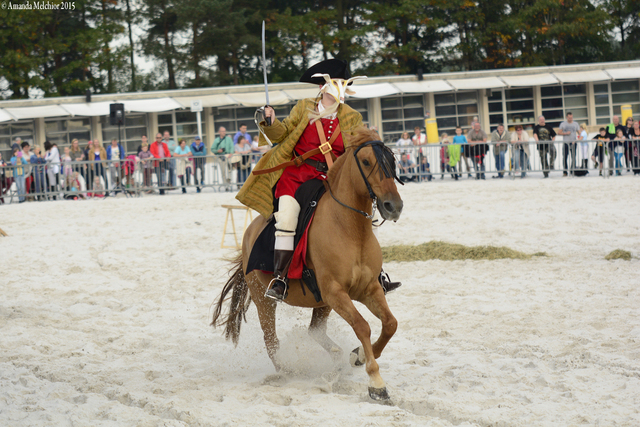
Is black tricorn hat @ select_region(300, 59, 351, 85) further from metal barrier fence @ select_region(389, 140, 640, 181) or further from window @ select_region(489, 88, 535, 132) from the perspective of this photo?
window @ select_region(489, 88, 535, 132)

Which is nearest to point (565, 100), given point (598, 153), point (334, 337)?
point (598, 153)

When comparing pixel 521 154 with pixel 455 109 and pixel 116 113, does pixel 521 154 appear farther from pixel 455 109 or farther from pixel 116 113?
pixel 455 109

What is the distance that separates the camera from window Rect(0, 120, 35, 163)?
97.6ft

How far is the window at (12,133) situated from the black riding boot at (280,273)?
2743 cm

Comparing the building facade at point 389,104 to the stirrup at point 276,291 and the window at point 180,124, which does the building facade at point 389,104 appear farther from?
the stirrup at point 276,291

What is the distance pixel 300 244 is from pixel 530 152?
51.3ft

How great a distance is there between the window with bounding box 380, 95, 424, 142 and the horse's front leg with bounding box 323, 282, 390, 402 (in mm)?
27150

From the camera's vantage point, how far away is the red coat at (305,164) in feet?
18.8

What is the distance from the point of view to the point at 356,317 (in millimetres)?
5016

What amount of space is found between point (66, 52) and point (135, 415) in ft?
136

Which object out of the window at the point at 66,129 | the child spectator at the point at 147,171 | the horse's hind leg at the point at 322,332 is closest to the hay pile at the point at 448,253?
the horse's hind leg at the point at 322,332

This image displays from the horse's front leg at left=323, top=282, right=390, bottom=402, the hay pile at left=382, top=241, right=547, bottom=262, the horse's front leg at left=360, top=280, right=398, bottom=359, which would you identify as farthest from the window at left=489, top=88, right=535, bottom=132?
the horse's front leg at left=323, top=282, right=390, bottom=402

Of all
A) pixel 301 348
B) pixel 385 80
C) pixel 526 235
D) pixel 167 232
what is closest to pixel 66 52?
pixel 385 80

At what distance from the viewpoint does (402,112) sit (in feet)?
105
